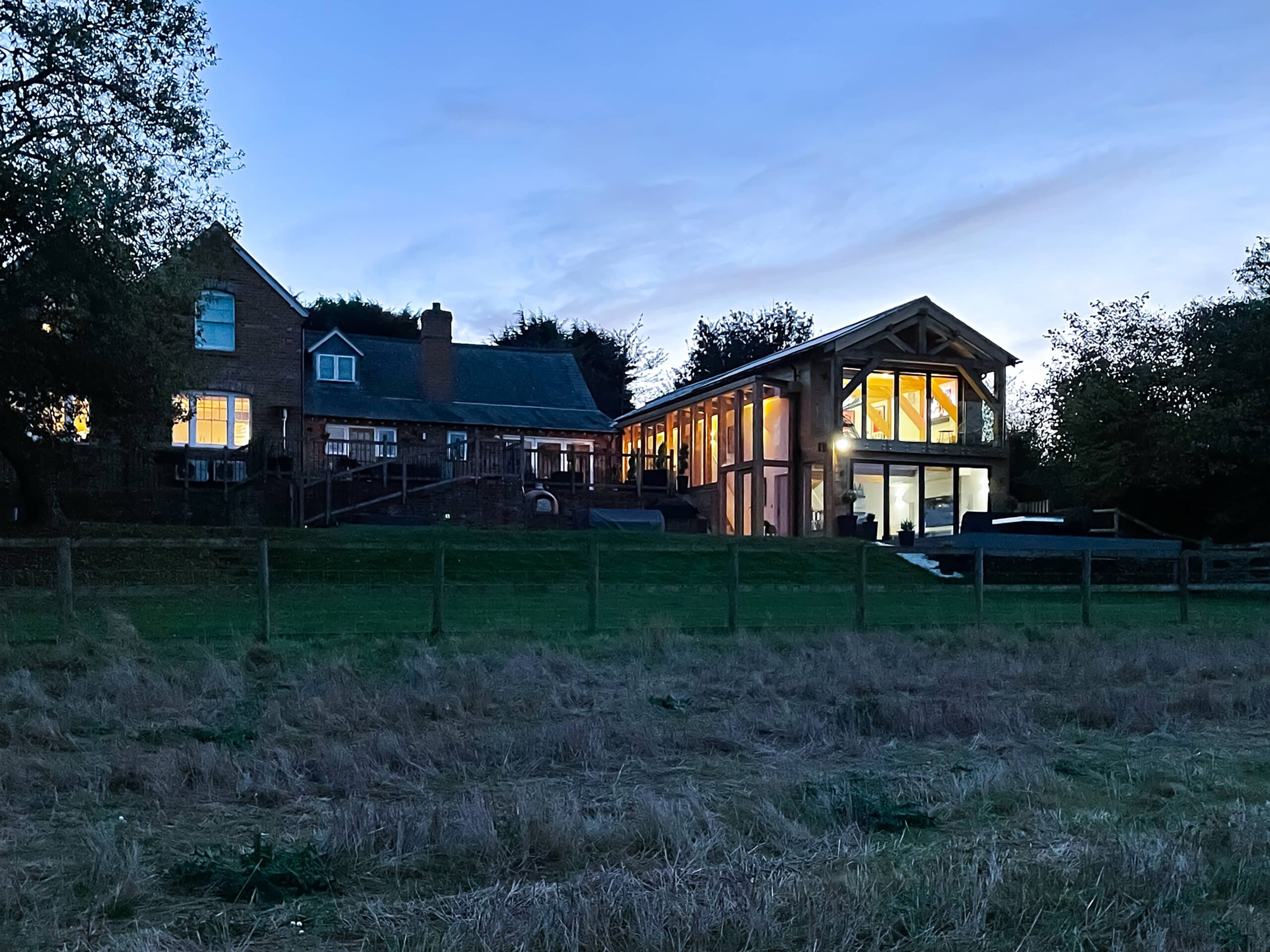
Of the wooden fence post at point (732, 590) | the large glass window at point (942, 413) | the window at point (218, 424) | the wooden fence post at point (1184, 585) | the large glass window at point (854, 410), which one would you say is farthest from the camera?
the large glass window at point (942, 413)

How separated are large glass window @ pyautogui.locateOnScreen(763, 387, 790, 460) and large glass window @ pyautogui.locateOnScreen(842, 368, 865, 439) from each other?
1771 millimetres

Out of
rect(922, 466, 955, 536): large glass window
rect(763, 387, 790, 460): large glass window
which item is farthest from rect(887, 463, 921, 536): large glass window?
rect(763, 387, 790, 460): large glass window

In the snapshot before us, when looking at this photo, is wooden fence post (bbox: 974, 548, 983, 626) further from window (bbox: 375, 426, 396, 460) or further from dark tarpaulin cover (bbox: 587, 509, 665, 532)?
window (bbox: 375, 426, 396, 460)

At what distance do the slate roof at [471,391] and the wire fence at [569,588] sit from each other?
1220 cm

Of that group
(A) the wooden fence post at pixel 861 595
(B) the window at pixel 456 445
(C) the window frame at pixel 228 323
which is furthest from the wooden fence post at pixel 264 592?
(C) the window frame at pixel 228 323

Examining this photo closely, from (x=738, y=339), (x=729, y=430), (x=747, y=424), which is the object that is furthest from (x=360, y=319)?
(x=747, y=424)

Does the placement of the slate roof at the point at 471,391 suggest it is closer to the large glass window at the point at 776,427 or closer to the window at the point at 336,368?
the window at the point at 336,368

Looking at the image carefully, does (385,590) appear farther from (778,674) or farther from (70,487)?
(70,487)

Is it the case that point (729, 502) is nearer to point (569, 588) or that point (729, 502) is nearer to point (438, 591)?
point (569, 588)

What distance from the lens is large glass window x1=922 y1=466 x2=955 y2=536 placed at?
35.3 meters

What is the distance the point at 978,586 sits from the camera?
1498cm

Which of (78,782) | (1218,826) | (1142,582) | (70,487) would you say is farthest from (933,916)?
(70,487)

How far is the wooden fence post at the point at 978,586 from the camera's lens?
14.6 metres

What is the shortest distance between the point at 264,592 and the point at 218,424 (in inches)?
913
